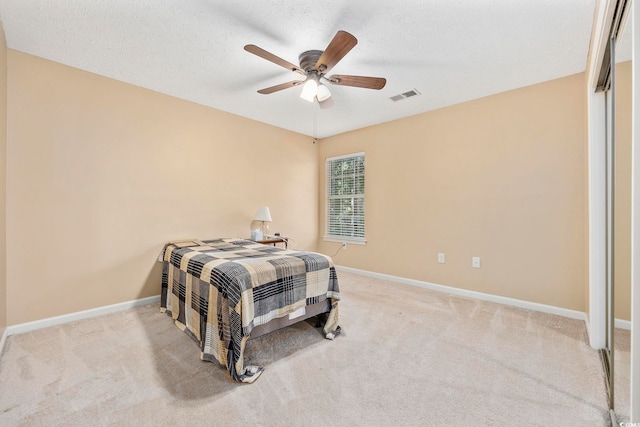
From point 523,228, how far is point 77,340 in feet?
14.2

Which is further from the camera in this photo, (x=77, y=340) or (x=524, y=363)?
(x=77, y=340)

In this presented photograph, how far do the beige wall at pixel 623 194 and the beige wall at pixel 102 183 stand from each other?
3694 millimetres

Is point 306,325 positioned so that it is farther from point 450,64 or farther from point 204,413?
point 450,64

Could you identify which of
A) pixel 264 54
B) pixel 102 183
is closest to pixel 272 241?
pixel 102 183

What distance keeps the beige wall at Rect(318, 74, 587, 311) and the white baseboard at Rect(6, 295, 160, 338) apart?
3.09 meters

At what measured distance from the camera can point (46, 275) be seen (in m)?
2.49

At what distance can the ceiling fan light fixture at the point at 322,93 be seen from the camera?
2445 millimetres

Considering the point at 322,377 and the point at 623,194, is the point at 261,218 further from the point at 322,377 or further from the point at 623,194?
the point at 623,194

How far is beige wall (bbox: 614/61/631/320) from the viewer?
124 cm

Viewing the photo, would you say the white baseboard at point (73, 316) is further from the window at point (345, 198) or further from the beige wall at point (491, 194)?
the beige wall at point (491, 194)

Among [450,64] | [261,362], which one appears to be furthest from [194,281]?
[450,64]

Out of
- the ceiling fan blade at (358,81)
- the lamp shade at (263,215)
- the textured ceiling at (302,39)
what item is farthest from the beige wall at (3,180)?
the ceiling fan blade at (358,81)

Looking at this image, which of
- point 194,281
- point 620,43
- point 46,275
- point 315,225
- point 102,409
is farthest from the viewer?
point 315,225

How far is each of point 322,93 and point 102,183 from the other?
7.78ft
